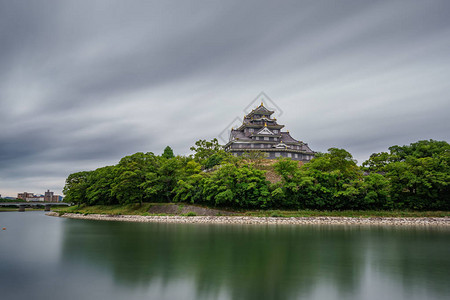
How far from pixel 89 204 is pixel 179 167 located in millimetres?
19756

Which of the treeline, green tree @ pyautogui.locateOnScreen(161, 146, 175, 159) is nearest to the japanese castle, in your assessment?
green tree @ pyautogui.locateOnScreen(161, 146, 175, 159)

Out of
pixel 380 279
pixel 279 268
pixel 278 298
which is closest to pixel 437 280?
pixel 380 279

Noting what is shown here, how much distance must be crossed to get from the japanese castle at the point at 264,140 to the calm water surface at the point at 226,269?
33.8 meters

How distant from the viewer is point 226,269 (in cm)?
1148

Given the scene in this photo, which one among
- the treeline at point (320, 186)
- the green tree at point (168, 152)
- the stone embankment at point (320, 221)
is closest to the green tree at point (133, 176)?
the treeline at point (320, 186)

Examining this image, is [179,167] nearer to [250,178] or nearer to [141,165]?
[141,165]

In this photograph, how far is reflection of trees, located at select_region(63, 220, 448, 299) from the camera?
9594 mm

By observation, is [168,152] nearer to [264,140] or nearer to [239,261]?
[264,140]

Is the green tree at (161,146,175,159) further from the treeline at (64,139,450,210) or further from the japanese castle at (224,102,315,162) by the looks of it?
the treeline at (64,139,450,210)

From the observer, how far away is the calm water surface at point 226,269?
29.7 ft

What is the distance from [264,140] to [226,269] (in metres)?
43.6

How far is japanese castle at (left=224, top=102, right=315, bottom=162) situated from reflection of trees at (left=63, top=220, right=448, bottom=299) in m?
32.5

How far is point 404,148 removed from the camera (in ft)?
156

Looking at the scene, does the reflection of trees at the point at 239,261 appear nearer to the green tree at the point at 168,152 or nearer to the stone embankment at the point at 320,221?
the stone embankment at the point at 320,221
